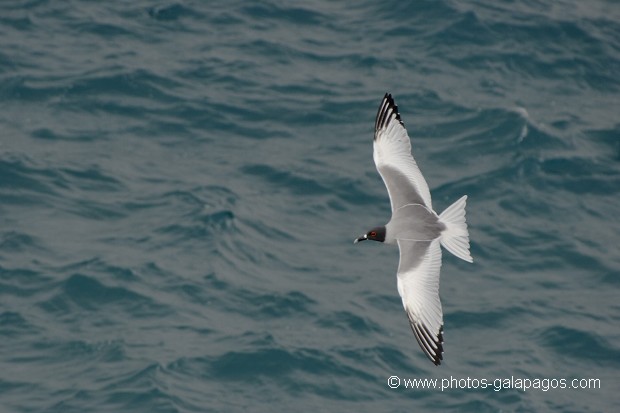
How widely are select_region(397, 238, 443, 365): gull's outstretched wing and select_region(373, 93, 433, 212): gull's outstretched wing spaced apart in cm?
73

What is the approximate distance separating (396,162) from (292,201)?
26.1ft

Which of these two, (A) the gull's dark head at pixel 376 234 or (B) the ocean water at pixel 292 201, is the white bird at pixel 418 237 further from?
(B) the ocean water at pixel 292 201

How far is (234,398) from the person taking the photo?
24578mm

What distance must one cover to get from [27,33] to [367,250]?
1162cm

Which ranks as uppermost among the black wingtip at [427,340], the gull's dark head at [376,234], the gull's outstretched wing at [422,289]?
the gull's dark head at [376,234]

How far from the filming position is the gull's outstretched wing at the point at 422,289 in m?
19.7

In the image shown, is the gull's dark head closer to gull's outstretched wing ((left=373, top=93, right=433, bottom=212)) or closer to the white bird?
the white bird

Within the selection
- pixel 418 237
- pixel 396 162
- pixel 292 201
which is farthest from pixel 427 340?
pixel 292 201

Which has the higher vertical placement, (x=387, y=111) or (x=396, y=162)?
(x=387, y=111)

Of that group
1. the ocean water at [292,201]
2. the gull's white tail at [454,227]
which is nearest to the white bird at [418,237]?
the gull's white tail at [454,227]

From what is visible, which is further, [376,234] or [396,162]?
[396,162]

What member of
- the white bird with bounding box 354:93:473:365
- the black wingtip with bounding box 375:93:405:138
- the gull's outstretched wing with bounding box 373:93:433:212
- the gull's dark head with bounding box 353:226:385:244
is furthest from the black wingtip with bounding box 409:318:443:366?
the black wingtip with bounding box 375:93:405:138

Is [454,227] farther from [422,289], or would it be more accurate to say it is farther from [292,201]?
[292,201]

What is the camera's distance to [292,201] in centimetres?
2925
